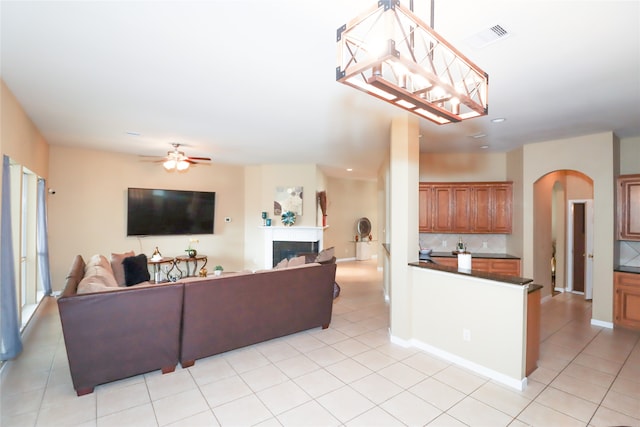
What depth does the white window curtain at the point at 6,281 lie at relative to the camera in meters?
3.07

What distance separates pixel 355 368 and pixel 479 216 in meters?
3.89

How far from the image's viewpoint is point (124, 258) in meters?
5.40

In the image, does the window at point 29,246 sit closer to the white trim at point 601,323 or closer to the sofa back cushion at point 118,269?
the sofa back cushion at point 118,269

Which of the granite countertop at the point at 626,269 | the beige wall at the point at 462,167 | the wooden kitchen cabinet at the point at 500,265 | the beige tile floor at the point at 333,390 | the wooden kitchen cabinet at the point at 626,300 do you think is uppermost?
the beige wall at the point at 462,167

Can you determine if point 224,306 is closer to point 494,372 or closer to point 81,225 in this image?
point 494,372

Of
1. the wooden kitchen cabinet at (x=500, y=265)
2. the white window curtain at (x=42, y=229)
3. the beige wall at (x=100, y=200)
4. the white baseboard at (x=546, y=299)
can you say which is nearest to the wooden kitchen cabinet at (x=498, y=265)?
the wooden kitchen cabinet at (x=500, y=265)

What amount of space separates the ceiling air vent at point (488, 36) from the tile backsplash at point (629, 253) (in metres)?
4.56

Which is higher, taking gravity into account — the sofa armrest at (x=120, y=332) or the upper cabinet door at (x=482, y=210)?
the upper cabinet door at (x=482, y=210)

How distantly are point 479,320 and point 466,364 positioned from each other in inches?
19.6

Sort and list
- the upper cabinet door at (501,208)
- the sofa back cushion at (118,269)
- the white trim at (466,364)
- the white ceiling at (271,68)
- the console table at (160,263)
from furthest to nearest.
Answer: the console table at (160,263), the upper cabinet door at (501,208), the sofa back cushion at (118,269), the white trim at (466,364), the white ceiling at (271,68)

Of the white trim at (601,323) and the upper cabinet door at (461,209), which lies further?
the upper cabinet door at (461,209)

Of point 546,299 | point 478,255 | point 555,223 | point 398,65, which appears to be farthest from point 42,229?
point 555,223

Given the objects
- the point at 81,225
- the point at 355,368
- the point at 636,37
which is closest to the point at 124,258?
the point at 81,225

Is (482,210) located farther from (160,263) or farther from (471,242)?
(160,263)
